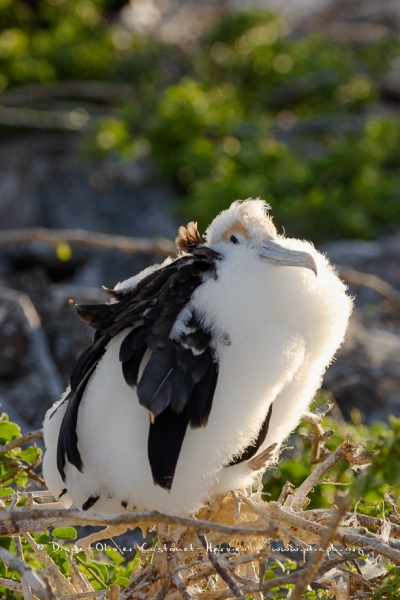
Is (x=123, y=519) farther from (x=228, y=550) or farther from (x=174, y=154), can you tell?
(x=174, y=154)

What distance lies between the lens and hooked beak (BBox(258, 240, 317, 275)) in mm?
2258

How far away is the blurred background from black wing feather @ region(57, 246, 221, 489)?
139 cm

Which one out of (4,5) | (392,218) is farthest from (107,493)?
(4,5)

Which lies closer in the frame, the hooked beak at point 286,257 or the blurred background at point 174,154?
the hooked beak at point 286,257

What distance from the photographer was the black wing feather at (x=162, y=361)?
2.08 m

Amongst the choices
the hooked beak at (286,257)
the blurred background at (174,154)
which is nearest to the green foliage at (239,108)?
the blurred background at (174,154)

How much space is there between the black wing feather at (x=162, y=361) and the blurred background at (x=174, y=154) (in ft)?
4.56

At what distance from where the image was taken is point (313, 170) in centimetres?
705

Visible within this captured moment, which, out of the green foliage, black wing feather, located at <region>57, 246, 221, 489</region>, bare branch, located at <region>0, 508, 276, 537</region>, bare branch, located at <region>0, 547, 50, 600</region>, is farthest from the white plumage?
the green foliage

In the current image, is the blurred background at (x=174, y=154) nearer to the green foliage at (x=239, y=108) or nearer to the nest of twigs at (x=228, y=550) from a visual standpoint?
the green foliage at (x=239, y=108)

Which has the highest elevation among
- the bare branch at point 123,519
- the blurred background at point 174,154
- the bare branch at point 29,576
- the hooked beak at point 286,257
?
the blurred background at point 174,154

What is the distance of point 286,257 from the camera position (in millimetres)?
2283

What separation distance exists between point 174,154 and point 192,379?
17.3 feet

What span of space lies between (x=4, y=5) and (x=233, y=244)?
7356mm
